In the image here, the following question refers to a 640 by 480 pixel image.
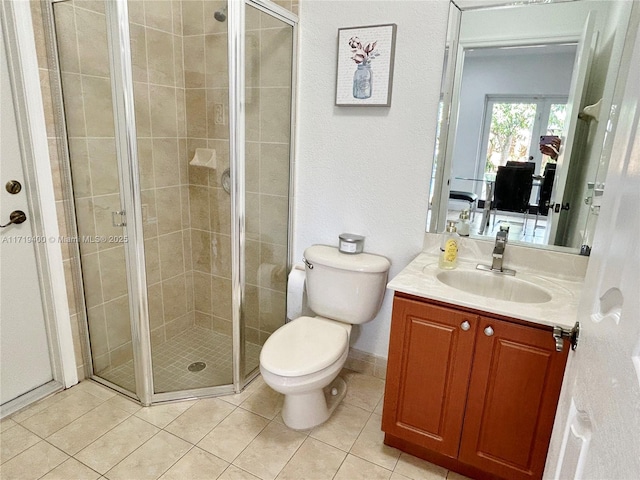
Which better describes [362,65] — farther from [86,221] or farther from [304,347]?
[86,221]

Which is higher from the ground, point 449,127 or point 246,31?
point 246,31

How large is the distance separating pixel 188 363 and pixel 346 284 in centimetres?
104

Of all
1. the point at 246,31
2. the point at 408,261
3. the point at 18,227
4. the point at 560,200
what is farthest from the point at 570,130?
the point at 18,227

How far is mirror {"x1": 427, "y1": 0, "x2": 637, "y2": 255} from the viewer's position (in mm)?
1614

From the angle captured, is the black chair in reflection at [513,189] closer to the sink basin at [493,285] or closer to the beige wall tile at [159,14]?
the sink basin at [493,285]

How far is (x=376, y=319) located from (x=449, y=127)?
1083 millimetres

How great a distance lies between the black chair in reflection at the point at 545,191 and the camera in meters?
1.76

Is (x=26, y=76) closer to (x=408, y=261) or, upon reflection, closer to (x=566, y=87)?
(x=408, y=261)

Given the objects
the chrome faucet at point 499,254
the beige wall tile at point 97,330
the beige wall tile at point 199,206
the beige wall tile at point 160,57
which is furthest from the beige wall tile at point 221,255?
the chrome faucet at point 499,254

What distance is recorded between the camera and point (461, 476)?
1666 millimetres

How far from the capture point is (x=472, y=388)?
1512 mm

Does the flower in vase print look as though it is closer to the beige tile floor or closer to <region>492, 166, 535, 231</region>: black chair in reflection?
<region>492, 166, 535, 231</region>: black chair in reflection

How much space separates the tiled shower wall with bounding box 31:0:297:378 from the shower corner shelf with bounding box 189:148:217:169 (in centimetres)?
4

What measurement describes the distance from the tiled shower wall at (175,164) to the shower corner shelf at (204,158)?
0.04 meters
